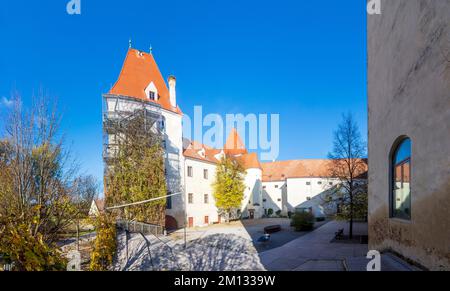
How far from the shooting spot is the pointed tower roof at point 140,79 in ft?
86.5

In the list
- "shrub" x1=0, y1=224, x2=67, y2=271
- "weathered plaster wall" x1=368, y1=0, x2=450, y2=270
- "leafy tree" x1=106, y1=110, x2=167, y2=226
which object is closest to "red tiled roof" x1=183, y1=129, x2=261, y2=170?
"leafy tree" x1=106, y1=110, x2=167, y2=226

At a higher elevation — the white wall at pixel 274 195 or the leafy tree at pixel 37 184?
the leafy tree at pixel 37 184

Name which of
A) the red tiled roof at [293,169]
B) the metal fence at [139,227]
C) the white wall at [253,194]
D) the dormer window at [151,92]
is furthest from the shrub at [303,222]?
the red tiled roof at [293,169]

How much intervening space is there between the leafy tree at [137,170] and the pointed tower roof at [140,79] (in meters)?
4.58

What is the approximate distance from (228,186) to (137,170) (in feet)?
51.0

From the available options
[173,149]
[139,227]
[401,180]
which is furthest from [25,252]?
[173,149]

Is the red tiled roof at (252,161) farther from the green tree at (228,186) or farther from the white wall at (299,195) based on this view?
the green tree at (228,186)

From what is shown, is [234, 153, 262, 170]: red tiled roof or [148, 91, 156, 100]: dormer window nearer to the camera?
[148, 91, 156, 100]: dormer window

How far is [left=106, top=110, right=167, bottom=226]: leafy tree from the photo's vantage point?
20.9 m

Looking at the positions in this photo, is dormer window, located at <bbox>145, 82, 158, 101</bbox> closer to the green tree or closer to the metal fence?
the green tree

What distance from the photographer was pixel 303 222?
2423cm

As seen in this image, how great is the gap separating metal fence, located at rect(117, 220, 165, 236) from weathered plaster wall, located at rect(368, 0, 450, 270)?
49.9 ft

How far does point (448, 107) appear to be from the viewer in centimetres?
449

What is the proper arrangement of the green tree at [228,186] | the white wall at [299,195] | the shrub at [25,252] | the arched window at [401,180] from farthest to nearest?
Result: 1. the white wall at [299,195]
2. the green tree at [228,186]
3. the arched window at [401,180]
4. the shrub at [25,252]
